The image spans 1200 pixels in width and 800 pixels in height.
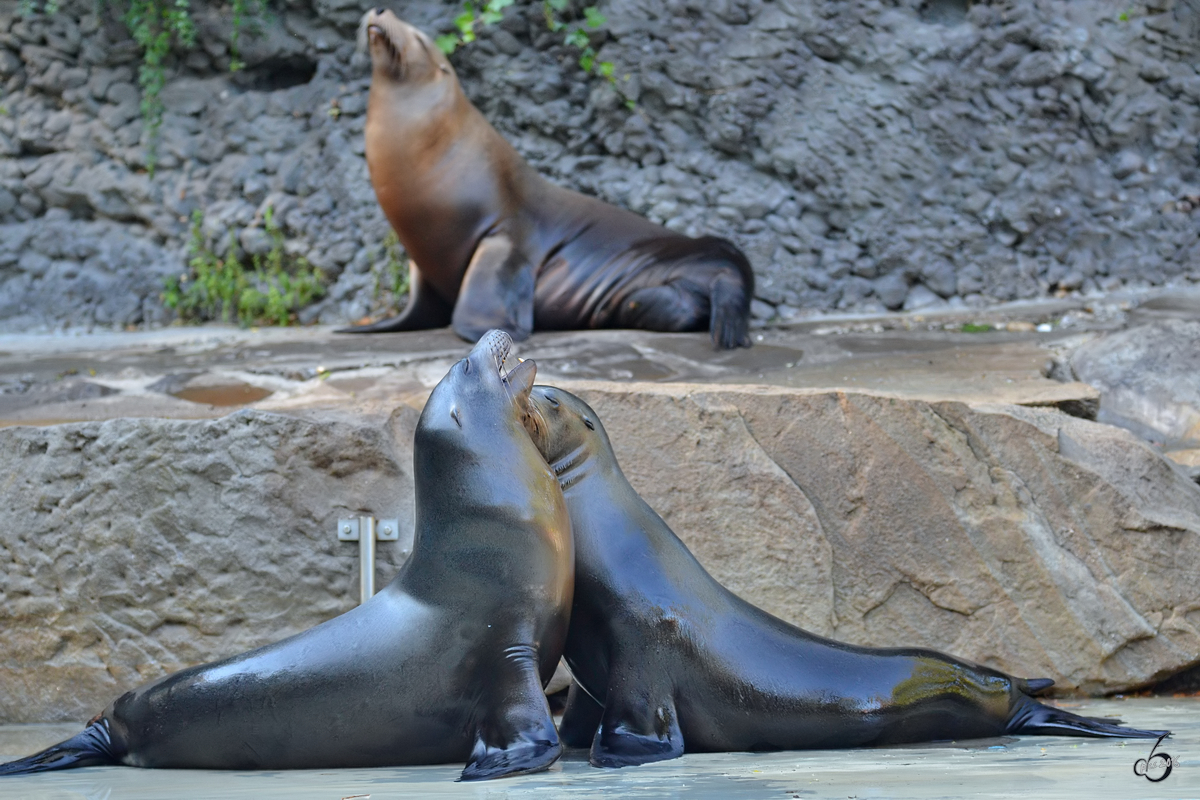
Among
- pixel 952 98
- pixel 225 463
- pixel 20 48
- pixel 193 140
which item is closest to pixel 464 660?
pixel 225 463

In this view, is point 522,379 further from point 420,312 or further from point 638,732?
point 420,312

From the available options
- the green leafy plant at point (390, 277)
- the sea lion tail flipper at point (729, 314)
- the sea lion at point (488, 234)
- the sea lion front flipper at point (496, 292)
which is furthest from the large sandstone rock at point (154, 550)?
the green leafy plant at point (390, 277)

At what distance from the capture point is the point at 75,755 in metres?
2.68

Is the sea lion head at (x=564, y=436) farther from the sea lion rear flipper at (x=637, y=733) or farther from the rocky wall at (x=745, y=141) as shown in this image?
the rocky wall at (x=745, y=141)

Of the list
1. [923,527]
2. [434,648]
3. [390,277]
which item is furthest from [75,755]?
[390,277]

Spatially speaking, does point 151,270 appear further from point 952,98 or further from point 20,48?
point 952,98

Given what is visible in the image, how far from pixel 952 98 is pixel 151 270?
6292mm

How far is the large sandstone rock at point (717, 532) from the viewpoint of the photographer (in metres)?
3.61

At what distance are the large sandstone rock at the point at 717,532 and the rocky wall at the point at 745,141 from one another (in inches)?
199

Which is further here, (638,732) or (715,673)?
(715,673)

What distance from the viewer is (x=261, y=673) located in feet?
8.40

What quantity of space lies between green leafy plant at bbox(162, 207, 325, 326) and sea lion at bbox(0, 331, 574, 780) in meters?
7.03

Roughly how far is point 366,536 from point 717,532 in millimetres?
1050

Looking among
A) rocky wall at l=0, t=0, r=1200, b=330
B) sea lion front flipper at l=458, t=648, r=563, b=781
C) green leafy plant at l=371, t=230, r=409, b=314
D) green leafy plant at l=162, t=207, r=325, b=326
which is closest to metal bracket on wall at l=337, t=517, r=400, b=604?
sea lion front flipper at l=458, t=648, r=563, b=781
